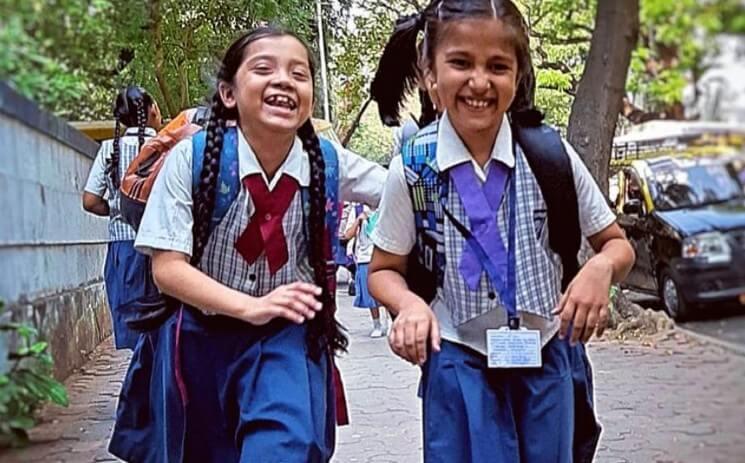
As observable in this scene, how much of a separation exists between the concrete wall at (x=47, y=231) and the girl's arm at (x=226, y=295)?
0.16m

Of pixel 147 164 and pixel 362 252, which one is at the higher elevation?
pixel 147 164

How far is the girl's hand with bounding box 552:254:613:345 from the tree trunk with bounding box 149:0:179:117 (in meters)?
0.86

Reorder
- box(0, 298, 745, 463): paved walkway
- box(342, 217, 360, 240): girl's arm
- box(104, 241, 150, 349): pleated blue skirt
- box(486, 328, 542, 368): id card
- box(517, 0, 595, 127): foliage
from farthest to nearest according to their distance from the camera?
box(342, 217, 360, 240): girl's arm → box(104, 241, 150, 349): pleated blue skirt → box(486, 328, 542, 368): id card → box(517, 0, 595, 127): foliage → box(0, 298, 745, 463): paved walkway


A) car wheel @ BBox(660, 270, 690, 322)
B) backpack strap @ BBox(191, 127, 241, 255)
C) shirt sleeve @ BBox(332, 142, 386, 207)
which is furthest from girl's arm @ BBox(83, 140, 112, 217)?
car wheel @ BBox(660, 270, 690, 322)

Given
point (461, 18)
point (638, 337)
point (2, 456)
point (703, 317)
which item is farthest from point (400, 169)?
point (2, 456)

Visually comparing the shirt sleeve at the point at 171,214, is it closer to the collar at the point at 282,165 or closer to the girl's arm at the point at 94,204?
the collar at the point at 282,165

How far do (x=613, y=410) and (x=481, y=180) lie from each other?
723 mm

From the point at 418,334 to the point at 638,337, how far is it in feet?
1.21

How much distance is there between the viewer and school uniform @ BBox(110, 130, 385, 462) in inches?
73.6

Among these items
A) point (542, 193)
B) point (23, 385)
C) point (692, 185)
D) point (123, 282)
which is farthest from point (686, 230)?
point (123, 282)

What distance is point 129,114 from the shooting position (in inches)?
86.4

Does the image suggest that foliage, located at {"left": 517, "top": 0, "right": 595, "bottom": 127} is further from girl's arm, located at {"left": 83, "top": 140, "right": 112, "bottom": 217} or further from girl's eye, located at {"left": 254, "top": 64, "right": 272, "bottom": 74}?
girl's arm, located at {"left": 83, "top": 140, "right": 112, "bottom": 217}

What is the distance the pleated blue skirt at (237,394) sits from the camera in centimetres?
186

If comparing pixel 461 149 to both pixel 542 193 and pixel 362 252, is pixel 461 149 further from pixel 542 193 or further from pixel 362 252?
pixel 362 252
